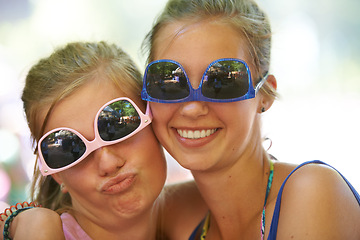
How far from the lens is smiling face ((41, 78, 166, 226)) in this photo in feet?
6.76

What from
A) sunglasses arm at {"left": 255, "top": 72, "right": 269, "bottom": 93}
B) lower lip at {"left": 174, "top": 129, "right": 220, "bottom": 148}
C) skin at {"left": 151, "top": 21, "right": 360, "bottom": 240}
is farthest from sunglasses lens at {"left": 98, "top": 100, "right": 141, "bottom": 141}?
sunglasses arm at {"left": 255, "top": 72, "right": 269, "bottom": 93}

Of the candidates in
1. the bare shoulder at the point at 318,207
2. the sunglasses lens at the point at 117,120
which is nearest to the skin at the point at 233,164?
the bare shoulder at the point at 318,207

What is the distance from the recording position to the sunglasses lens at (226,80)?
1.91 m

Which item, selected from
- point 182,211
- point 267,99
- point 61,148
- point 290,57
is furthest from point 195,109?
point 290,57

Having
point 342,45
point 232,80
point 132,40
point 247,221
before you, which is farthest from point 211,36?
point 342,45

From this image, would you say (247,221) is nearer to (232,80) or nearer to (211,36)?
(232,80)

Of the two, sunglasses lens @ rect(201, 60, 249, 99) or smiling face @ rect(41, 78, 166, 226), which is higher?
sunglasses lens @ rect(201, 60, 249, 99)

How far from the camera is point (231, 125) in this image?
200 cm

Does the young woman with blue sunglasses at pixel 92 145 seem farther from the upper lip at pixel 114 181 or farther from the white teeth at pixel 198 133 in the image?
the white teeth at pixel 198 133

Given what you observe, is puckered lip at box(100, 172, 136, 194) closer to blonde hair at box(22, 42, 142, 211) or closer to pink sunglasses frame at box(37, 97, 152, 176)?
pink sunglasses frame at box(37, 97, 152, 176)

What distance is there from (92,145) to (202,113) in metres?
0.52

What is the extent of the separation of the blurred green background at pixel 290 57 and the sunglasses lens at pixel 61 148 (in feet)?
8.24

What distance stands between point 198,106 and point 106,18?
3.49 metres

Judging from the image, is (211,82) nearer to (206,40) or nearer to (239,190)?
(206,40)
